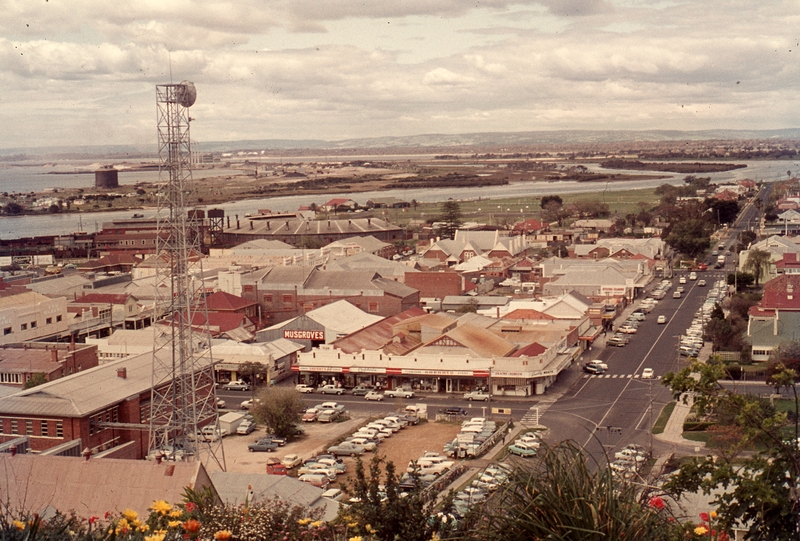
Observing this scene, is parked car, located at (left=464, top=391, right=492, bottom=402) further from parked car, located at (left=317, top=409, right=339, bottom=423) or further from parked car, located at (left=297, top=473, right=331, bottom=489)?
parked car, located at (left=297, top=473, right=331, bottom=489)

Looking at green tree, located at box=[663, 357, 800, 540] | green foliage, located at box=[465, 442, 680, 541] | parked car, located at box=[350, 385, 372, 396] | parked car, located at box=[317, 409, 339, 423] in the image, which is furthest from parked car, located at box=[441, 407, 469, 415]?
green foliage, located at box=[465, 442, 680, 541]

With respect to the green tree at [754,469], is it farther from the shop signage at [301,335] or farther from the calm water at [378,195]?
the calm water at [378,195]

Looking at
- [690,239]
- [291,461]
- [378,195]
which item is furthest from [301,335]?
[378,195]

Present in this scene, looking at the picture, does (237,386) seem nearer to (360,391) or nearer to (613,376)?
(360,391)

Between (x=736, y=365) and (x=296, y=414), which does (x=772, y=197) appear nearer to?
(x=736, y=365)

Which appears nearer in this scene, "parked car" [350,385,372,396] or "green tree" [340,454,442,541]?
"green tree" [340,454,442,541]

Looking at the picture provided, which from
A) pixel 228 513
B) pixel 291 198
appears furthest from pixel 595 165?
pixel 228 513
